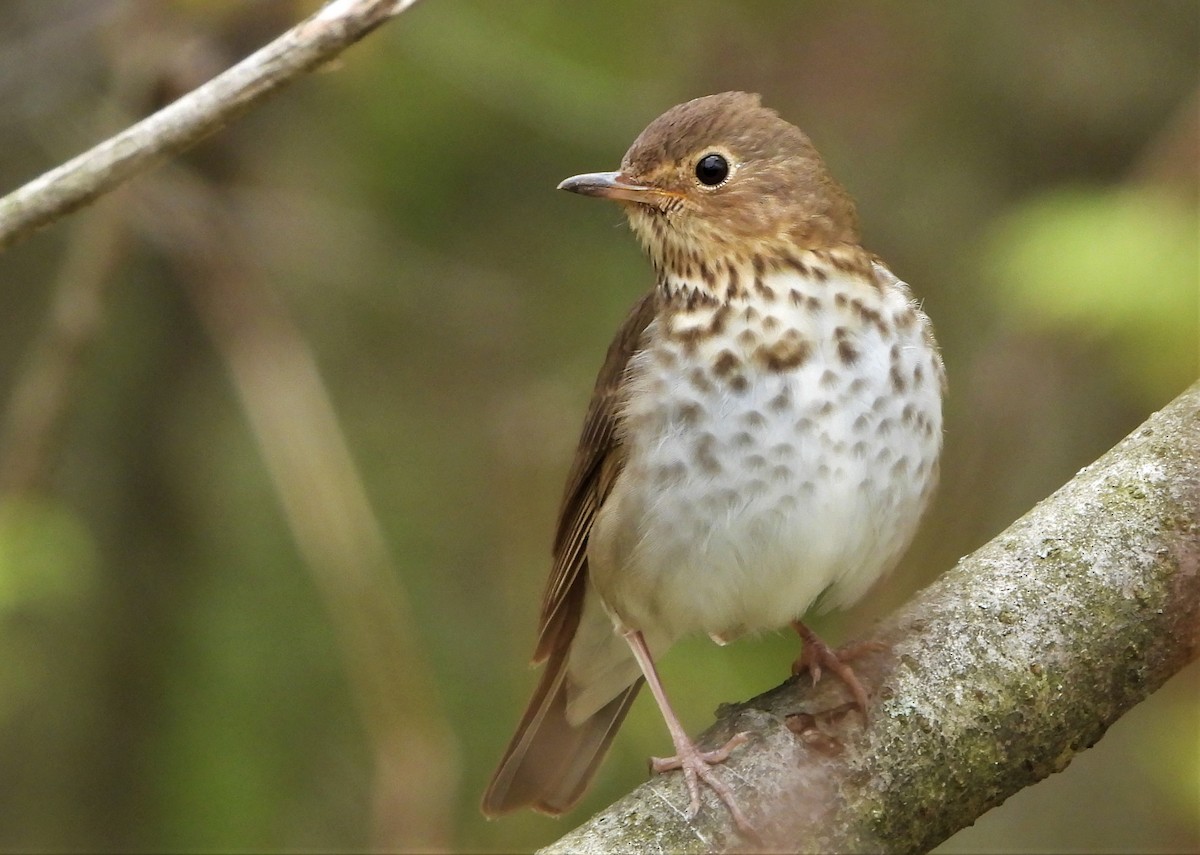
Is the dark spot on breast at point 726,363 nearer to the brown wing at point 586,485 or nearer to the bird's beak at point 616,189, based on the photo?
the brown wing at point 586,485

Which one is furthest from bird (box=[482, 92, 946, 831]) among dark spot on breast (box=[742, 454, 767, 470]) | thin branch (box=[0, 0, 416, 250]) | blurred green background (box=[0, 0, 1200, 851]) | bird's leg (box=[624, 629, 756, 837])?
thin branch (box=[0, 0, 416, 250])

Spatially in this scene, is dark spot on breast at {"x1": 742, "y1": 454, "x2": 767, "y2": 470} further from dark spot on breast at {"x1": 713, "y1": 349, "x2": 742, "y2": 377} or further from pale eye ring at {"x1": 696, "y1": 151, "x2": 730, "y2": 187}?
pale eye ring at {"x1": 696, "y1": 151, "x2": 730, "y2": 187}

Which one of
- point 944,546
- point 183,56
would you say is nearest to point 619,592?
point 944,546

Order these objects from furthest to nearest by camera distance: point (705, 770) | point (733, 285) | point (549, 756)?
point (549, 756), point (733, 285), point (705, 770)

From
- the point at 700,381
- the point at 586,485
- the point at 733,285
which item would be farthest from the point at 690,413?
the point at 586,485

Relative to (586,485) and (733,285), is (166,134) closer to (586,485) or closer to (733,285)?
(733,285)

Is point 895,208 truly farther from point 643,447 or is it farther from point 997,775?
point 997,775
